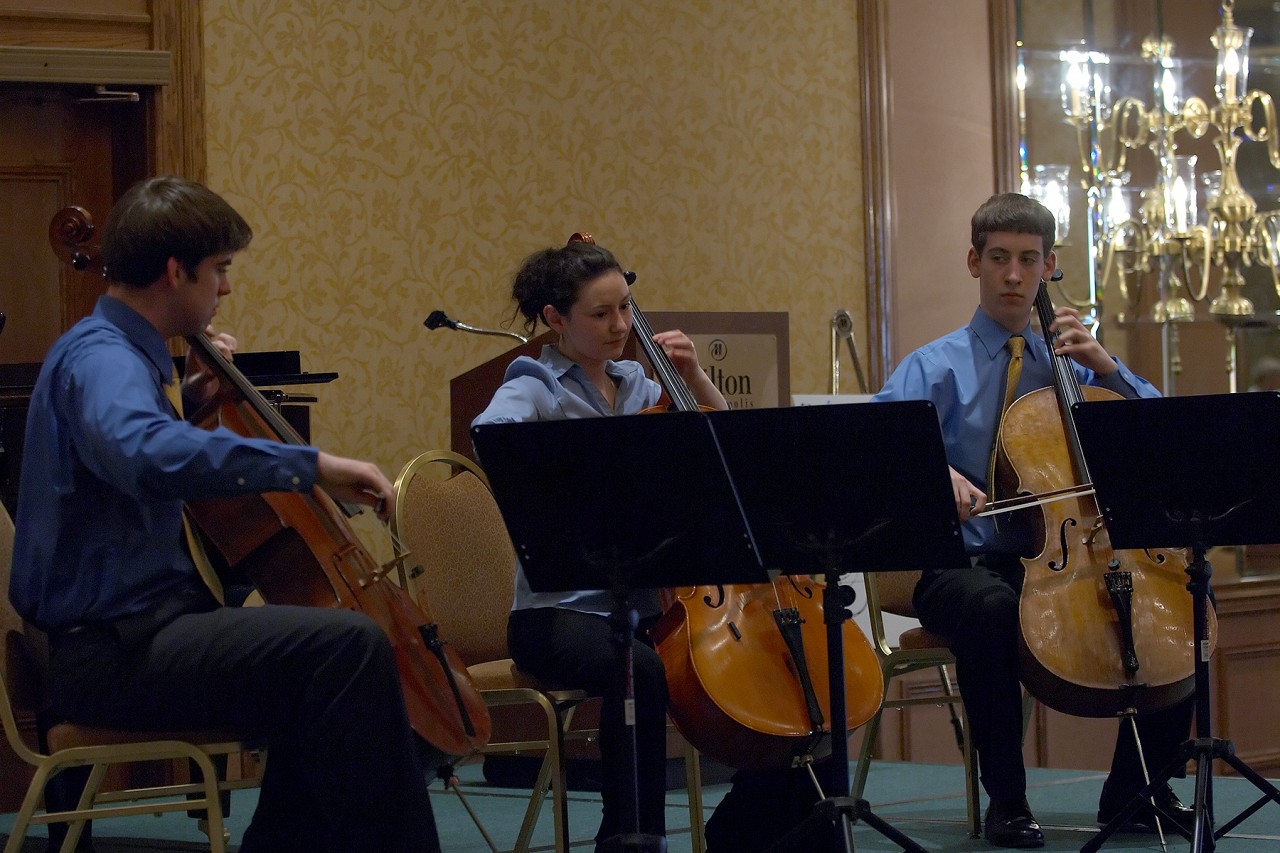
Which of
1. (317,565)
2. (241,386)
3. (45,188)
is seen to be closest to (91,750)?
(317,565)

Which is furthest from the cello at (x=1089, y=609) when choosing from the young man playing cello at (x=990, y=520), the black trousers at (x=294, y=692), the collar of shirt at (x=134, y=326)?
the collar of shirt at (x=134, y=326)

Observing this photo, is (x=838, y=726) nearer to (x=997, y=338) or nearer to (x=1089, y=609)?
(x=1089, y=609)

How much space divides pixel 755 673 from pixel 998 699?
0.66 metres

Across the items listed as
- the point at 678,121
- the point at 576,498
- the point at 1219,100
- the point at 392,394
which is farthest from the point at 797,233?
the point at 576,498

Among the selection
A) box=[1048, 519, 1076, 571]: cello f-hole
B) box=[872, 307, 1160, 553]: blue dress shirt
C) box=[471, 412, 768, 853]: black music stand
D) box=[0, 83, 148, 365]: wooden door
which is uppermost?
box=[0, 83, 148, 365]: wooden door

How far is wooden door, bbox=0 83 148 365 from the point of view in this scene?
407 centimetres

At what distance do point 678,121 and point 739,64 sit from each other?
31 centimetres

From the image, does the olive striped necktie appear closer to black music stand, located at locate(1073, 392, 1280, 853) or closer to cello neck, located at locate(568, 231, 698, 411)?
black music stand, located at locate(1073, 392, 1280, 853)

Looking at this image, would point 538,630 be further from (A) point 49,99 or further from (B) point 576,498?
(A) point 49,99

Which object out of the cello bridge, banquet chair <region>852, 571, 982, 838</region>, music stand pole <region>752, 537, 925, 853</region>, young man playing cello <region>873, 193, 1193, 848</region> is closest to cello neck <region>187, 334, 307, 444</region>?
music stand pole <region>752, 537, 925, 853</region>

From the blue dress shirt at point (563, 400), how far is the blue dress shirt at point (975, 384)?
23.3 inches

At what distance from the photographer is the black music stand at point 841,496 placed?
213 cm

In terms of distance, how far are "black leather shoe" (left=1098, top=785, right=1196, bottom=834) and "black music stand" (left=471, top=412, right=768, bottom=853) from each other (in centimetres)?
115

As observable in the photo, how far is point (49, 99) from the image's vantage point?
4.10 meters
